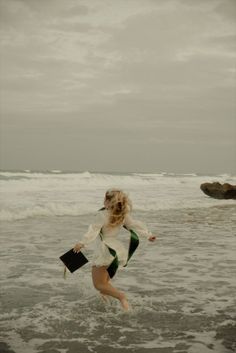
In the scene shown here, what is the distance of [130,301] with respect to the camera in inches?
212

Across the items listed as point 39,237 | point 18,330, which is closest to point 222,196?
point 39,237

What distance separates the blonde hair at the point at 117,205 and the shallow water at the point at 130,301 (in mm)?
1040

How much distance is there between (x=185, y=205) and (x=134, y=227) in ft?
48.0

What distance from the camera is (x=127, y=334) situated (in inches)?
166

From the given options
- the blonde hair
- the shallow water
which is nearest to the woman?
the blonde hair

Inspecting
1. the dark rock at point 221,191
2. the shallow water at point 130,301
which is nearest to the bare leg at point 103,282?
the shallow water at point 130,301

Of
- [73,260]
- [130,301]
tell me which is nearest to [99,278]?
[73,260]

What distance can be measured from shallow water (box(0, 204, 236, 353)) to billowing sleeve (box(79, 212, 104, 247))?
A: 0.81 metres

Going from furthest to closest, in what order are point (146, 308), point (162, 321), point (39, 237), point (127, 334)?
point (39, 237) < point (146, 308) < point (162, 321) < point (127, 334)

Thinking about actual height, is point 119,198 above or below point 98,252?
above

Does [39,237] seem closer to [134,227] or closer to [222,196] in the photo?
[134,227]

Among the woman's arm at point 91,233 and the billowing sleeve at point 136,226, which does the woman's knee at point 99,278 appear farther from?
the billowing sleeve at point 136,226

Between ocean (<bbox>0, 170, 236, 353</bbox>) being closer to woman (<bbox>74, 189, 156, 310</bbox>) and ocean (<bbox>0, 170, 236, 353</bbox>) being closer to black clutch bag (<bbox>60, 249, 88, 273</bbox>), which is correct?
woman (<bbox>74, 189, 156, 310</bbox>)

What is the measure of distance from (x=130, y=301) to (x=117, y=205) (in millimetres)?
1239
